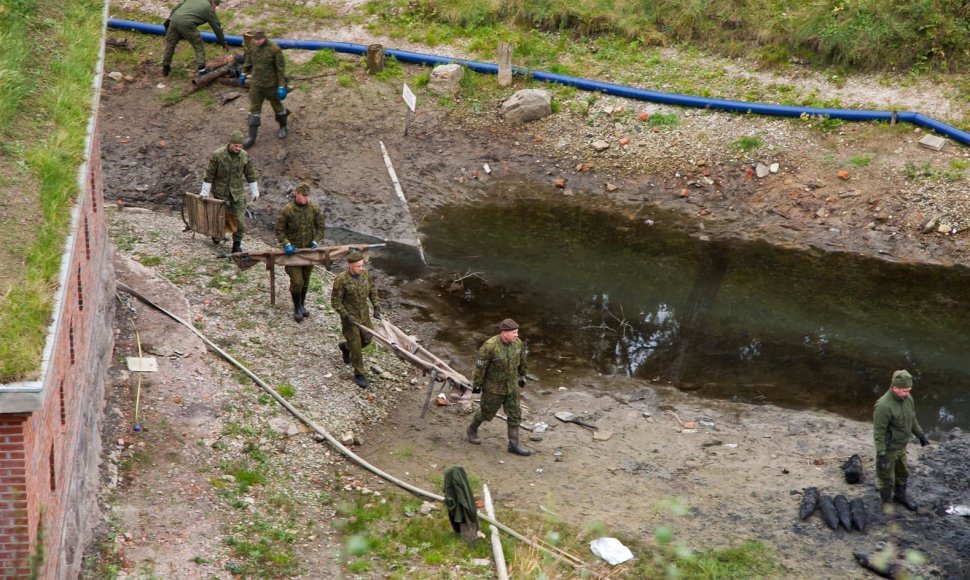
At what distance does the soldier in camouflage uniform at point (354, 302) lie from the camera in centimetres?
1434

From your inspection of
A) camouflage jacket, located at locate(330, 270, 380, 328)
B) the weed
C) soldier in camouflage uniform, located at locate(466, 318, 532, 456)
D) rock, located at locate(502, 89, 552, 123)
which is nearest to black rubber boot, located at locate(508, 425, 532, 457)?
soldier in camouflage uniform, located at locate(466, 318, 532, 456)

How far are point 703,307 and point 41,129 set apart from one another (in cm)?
1017

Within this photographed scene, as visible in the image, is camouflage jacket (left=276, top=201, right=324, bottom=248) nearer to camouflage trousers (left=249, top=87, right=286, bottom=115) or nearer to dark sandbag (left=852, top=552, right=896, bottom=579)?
camouflage trousers (left=249, top=87, right=286, bottom=115)

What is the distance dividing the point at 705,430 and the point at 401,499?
14.4ft

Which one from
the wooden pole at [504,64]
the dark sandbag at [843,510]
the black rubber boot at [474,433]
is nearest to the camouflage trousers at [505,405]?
the black rubber boot at [474,433]

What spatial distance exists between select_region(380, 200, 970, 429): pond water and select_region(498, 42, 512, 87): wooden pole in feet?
12.3

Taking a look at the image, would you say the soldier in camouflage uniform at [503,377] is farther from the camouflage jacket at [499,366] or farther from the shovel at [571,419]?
the shovel at [571,419]

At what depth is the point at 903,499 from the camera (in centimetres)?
1275

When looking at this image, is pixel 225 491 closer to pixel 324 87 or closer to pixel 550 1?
pixel 324 87

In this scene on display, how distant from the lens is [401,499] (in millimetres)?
12422

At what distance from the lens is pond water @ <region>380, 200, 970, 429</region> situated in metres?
16.0

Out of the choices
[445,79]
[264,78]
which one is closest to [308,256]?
[264,78]

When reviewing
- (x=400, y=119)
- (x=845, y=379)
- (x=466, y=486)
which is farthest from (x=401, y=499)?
(x=400, y=119)

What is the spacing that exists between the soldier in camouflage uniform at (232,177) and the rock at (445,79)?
7.12 metres
